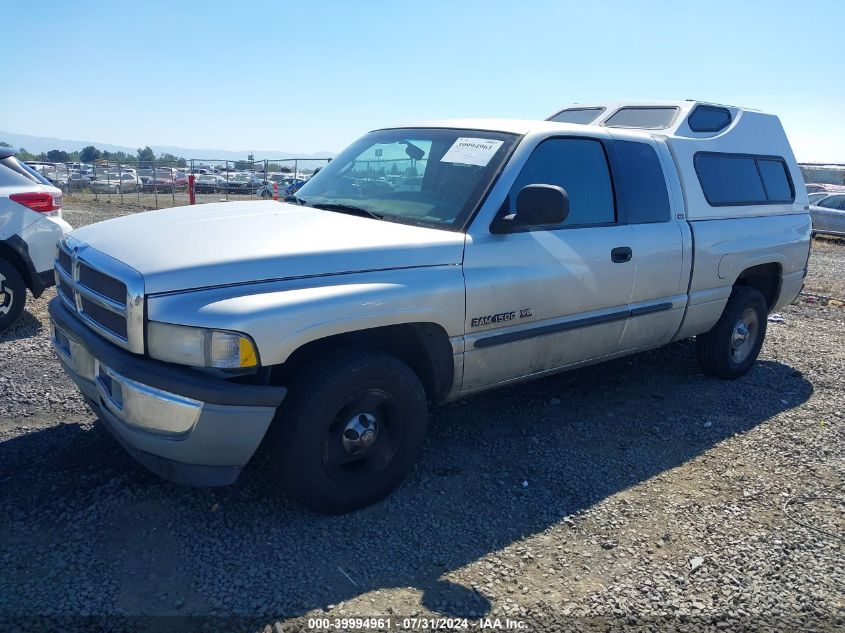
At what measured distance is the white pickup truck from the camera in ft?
9.27

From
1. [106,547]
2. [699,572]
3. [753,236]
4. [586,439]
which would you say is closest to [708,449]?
[586,439]

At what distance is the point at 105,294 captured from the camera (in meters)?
3.06

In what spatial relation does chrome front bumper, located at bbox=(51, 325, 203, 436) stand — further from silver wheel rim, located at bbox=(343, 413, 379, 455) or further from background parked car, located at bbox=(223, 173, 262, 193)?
background parked car, located at bbox=(223, 173, 262, 193)

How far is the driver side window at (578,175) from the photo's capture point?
3938 millimetres

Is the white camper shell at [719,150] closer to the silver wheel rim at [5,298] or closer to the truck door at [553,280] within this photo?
the truck door at [553,280]

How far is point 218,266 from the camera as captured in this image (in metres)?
2.86

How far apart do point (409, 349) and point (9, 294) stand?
4.29m

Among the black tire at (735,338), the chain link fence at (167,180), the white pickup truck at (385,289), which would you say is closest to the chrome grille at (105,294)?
the white pickup truck at (385,289)

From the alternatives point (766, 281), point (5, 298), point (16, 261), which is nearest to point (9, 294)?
point (5, 298)

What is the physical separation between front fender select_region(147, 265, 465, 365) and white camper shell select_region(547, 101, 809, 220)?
1985 mm

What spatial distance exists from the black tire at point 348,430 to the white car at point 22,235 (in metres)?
4.15

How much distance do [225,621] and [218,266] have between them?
1404 millimetres

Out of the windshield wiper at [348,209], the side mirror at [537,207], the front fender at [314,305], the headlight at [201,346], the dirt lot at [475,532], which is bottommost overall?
the dirt lot at [475,532]

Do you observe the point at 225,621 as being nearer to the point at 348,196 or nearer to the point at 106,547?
the point at 106,547
